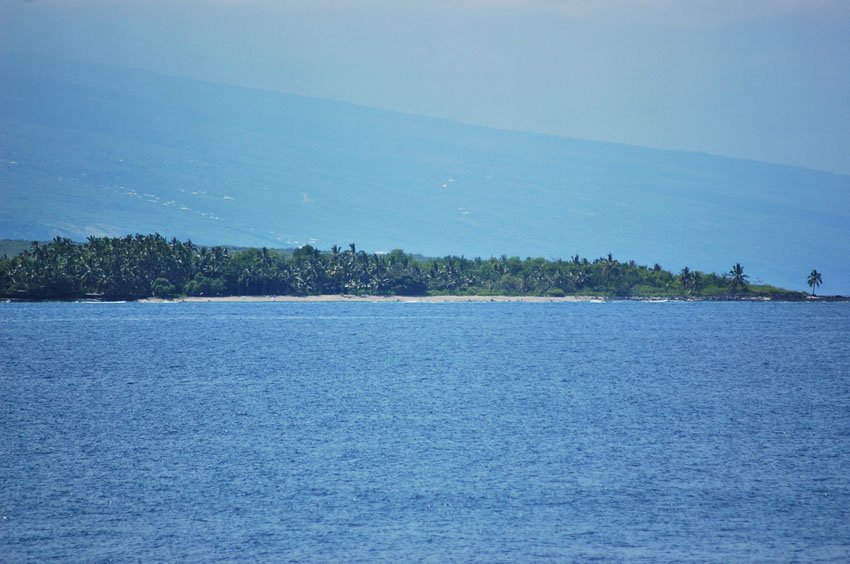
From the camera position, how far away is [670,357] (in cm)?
11362

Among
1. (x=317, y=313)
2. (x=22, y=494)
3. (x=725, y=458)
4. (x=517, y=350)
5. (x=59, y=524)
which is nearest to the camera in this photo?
(x=59, y=524)

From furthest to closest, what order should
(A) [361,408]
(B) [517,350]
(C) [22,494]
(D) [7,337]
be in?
(D) [7,337], (B) [517,350], (A) [361,408], (C) [22,494]

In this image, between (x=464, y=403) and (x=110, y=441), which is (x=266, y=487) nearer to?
(x=110, y=441)

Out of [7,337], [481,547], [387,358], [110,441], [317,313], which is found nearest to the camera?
[481,547]

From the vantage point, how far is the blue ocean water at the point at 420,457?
37.8 m

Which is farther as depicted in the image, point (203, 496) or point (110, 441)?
point (110, 441)

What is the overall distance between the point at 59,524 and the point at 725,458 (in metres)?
31.1

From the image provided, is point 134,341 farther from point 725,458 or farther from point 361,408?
point 725,458

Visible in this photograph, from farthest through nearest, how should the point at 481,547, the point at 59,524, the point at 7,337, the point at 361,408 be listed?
the point at 7,337
the point at 361,408
the point at 59,524
the point at 481,547

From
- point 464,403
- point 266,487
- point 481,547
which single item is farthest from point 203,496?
point 464,403

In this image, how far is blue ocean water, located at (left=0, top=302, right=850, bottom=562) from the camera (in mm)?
37781

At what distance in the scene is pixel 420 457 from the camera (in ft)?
170

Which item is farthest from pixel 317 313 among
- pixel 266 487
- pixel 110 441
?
pixel 266 487

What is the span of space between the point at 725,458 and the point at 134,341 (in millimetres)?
90530
